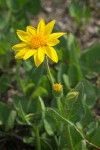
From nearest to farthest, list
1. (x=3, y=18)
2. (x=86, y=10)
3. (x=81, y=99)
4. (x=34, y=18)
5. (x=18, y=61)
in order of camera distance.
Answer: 1. (x=81, y=99)
2. (x=18, y=61)
3. (x=3, y=18)
4. (x=86, y=10)
5. (x=34, y=18)

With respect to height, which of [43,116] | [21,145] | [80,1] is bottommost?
[21,145]

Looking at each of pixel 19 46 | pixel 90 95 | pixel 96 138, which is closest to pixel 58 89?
pixel 19 46

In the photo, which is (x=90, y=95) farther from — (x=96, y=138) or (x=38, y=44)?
(x=38, y=44)

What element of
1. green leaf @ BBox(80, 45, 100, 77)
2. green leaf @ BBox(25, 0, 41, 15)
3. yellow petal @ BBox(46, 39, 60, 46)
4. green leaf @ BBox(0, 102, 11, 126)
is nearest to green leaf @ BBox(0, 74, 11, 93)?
green leaf @ BBox(0, 102, 11, 126)

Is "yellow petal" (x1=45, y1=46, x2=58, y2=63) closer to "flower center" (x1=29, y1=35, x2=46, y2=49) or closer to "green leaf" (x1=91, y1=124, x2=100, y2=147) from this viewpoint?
"flower center" (x1=29, y1=35, x2=46, y2=49)

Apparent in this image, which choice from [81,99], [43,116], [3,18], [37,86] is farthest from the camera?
[3,18]

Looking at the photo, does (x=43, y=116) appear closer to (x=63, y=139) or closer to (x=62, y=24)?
(x=63, y=139)

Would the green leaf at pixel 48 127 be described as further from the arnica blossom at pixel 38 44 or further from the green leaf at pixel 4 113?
the arnica blossom at pixel 38 44

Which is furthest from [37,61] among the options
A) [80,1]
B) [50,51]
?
[80,1]
